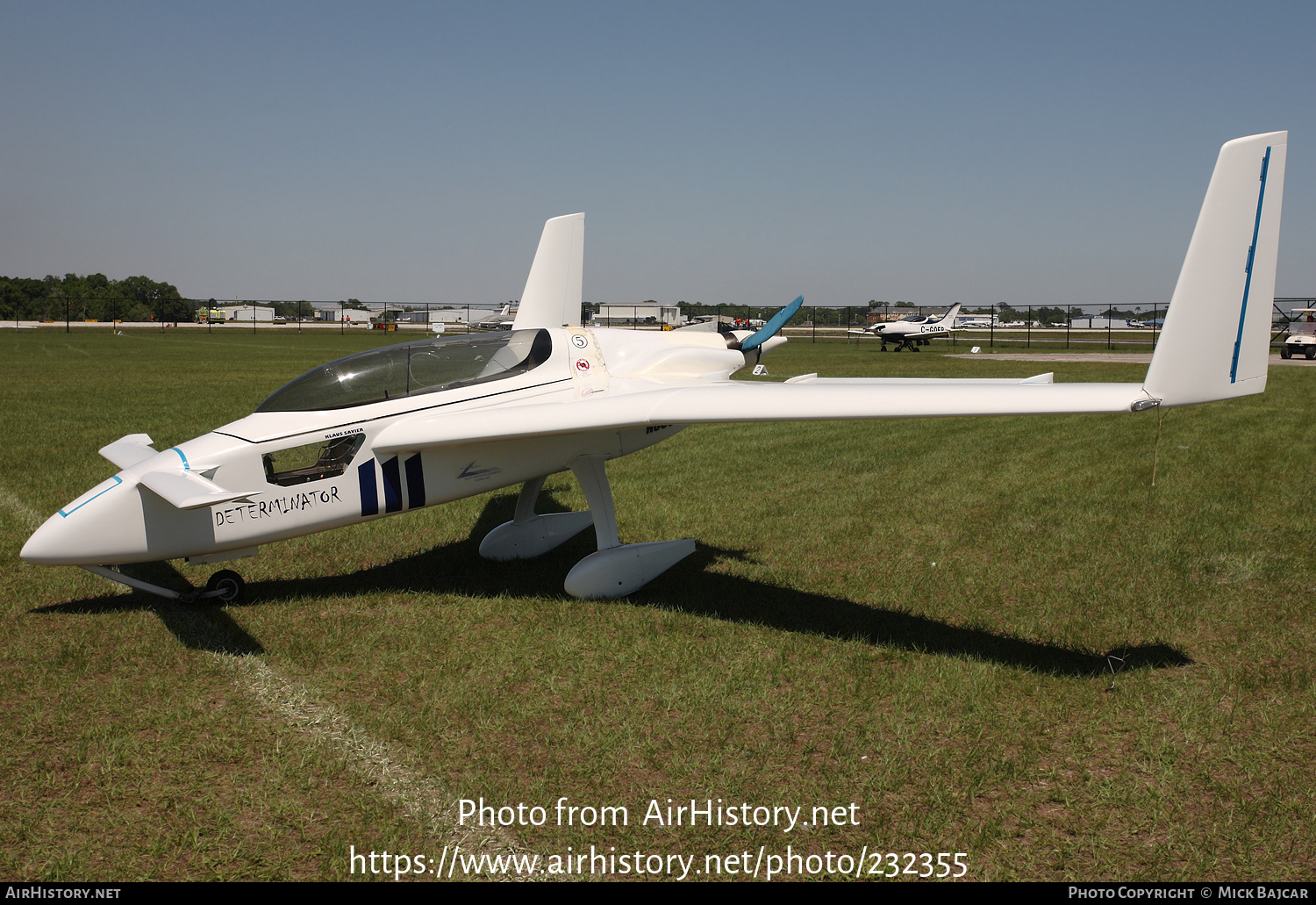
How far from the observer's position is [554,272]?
1148cm

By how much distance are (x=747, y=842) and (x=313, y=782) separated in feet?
6.81

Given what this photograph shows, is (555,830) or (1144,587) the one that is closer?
(555,830)

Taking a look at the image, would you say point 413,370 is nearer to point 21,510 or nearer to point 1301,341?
point 21,510

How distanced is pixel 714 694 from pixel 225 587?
13.0 ft

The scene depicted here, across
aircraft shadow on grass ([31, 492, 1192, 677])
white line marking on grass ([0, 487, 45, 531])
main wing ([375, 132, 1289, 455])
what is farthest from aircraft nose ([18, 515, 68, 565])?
main wing ([375, 132, 1289, 455])

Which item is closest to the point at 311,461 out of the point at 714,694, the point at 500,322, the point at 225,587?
the point at 225,587

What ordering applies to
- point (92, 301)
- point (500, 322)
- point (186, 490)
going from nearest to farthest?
point (186, 490) < point (500, 322) < point (92, 301)

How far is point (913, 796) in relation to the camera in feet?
12.8

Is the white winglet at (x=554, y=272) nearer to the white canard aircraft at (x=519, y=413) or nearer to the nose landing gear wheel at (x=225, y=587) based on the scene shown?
the white canard aircraft at (x=519, y=413)

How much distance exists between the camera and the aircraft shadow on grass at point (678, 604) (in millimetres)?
5535

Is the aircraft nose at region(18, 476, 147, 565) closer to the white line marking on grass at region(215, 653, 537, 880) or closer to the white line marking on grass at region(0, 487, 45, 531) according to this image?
the white line marking on grass at region(215, 653, 537, 880)

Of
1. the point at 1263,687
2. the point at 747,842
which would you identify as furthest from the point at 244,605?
the point at 1263,687

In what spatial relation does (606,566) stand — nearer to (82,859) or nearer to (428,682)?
(428,682)

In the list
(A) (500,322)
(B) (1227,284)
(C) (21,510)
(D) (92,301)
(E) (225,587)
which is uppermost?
(D) (92,301)
